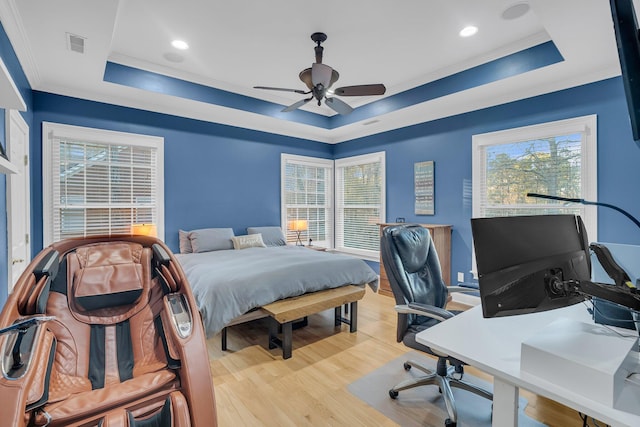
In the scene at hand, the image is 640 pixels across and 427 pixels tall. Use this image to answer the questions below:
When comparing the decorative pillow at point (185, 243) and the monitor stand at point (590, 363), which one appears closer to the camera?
the monitor stand at point (590, 363)

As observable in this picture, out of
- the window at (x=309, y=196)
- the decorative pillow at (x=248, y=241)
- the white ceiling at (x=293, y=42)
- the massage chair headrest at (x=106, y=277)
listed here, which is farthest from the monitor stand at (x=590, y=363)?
the window at (x=309, y=196)

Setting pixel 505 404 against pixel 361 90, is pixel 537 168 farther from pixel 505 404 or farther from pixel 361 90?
pixel 505 404

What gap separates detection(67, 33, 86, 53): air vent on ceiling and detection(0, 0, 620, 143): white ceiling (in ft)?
0.17

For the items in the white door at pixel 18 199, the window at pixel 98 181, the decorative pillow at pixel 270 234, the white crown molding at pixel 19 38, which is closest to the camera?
the white crown molding at pixel 19 38

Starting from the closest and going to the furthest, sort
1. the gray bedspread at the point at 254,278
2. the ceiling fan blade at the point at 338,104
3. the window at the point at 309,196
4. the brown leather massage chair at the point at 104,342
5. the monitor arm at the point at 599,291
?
1. the monitor arm at the point at 599,291
2. the brown leather massage chair at the point at 104,342
3. the gray bedspread at the point at 254,278
4. the ceiling fan blade at the point at 338,104
5. the window at the point at 309,196

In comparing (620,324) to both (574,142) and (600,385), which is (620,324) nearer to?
→ (600,385)

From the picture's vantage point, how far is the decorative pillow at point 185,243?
430cm

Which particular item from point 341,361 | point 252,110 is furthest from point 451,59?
point 341,361

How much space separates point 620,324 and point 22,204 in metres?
4.43

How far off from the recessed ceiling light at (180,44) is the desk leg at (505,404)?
363 centimetres

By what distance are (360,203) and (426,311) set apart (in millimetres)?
4054

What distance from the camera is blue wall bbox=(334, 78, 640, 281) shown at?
3027 millimetres

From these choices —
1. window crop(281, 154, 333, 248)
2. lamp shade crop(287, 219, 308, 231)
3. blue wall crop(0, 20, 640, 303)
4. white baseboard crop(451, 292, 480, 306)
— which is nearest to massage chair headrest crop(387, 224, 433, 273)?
white baseboard crop(451, 292, 480, 306)

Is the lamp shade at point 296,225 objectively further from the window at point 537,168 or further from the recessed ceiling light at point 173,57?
the recessed ceiling light at point 173,57
